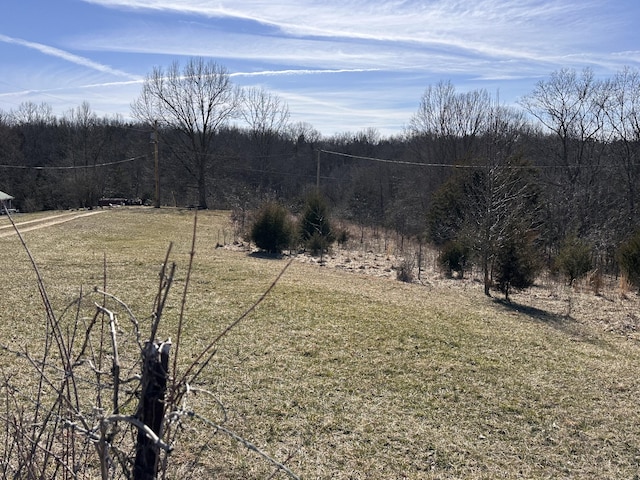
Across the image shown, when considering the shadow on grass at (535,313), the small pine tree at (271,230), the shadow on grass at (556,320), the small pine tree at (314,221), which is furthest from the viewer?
the small pine tree at (314,221)

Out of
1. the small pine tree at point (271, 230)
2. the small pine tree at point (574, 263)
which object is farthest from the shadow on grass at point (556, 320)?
the small pine tree at point (271, 230)

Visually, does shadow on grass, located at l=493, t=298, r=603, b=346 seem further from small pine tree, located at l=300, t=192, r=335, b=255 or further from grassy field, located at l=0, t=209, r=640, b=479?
small pine tree, located at l=300, t=192, r=335, b=255

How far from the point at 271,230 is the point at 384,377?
9.39 metres

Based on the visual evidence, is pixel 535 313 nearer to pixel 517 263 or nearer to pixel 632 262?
pixel 517 263

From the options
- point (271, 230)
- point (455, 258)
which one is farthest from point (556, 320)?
point (271, 230)

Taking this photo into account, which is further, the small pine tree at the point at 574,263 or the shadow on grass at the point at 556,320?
the small pine tree at the point at 574,263

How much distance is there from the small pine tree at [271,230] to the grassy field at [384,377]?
3.88m

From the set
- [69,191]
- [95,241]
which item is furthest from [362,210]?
[95,241]

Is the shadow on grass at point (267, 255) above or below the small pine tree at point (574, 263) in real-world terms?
below

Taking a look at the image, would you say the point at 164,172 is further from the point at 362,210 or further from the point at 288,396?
the point at 288,396

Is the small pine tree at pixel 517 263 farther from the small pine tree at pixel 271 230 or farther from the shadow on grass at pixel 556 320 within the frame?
the small pine tree at pixel 271 230

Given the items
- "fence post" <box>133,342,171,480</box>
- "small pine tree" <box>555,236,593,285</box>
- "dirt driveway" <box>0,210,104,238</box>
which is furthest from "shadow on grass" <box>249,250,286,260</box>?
"fence post" <box>133,342,171,480</box>

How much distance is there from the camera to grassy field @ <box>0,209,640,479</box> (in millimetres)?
3662

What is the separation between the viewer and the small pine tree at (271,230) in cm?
1418
